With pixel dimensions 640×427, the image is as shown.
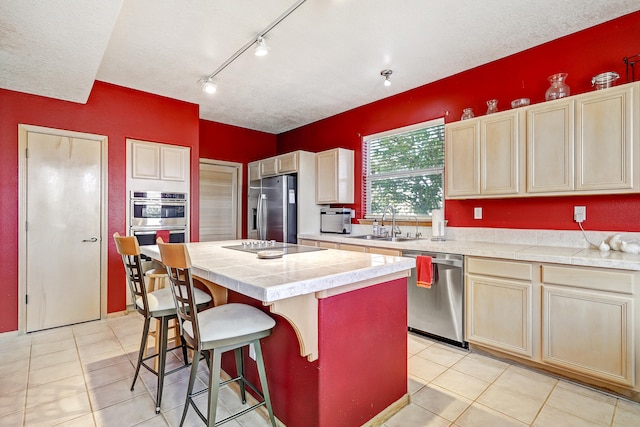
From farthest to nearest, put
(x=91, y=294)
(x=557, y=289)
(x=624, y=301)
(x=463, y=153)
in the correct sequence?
1. (x=91, y=294)
2. (x=463, y=153)
3. (x=557, y=289)
4. (x=624, y=301)

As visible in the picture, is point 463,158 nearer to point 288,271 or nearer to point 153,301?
point 288,271

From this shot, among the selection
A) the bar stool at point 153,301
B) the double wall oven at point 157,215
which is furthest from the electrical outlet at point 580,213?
the double wall oven at point 157,215

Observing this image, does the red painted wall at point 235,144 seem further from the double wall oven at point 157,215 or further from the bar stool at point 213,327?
the bar stool at point 213,327

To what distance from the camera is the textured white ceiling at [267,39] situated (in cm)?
221

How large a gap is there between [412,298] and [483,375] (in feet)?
2.97

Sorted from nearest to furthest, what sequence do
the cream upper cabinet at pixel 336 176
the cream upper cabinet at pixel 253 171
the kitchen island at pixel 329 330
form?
the kitchen island at pixel 329 330
the cream upper cabinet at pixel 336 176
the cream upper cabinet at pixel 253 171

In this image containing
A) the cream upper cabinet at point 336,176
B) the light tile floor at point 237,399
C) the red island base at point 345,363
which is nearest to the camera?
the red island base at point 345,363

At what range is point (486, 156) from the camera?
2.88 metres

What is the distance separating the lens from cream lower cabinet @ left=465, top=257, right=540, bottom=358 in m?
2.36

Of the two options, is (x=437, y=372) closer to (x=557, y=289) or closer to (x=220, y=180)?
(x=557, y=289)

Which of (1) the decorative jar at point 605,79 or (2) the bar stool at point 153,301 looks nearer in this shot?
(2) the bar stool at point 153,301

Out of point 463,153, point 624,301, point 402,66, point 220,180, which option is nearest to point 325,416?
point 624,301

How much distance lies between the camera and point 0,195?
121 inches

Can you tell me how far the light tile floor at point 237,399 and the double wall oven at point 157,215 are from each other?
4.51 feet
